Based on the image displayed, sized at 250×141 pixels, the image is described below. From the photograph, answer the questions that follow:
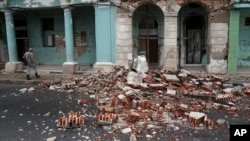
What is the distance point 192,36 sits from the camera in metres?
16.7

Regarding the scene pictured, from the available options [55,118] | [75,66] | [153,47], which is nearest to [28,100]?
[55,118]

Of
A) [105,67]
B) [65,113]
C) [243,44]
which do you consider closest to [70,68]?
[105,67]

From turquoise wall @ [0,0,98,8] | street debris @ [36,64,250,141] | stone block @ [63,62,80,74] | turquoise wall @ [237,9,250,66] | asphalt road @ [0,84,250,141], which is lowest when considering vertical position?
asphalt road @ [0,84,250,141]

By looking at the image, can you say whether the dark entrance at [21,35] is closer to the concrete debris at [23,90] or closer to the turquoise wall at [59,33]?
the turquoise wall at [59,33]

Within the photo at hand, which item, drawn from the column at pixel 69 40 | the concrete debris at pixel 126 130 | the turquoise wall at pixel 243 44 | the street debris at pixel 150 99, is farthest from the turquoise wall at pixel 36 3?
the concrete debris at pixel 126 130

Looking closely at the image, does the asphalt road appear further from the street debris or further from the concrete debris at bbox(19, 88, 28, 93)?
the concrete debris at bbox(19, 88, 28, 93)

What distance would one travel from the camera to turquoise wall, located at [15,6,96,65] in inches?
696

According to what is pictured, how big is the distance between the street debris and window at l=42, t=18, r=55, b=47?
590 cm

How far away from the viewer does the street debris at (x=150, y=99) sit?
7973 millimetres

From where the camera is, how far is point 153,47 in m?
17.0

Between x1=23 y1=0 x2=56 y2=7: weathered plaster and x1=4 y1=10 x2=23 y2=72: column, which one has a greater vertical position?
x1=23 y1=0 x2=56 y2=7: weathered plaster

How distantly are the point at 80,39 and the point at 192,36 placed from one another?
7.17 metres

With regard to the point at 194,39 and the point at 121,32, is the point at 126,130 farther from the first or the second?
the point at 194,39

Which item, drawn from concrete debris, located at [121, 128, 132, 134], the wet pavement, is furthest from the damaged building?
concrete debris, located at [121, 128, 132, 134]
